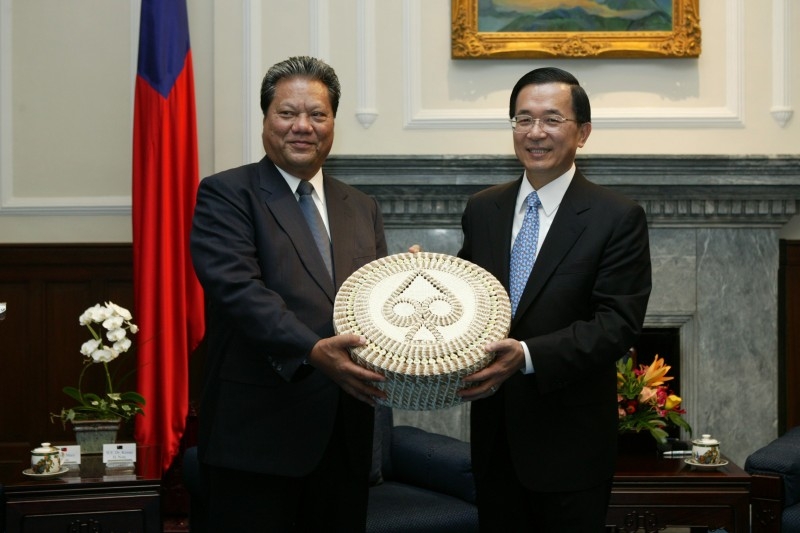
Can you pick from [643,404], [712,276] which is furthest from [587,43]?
[643,404]

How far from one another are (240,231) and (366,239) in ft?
1.16

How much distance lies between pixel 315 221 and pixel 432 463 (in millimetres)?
1589

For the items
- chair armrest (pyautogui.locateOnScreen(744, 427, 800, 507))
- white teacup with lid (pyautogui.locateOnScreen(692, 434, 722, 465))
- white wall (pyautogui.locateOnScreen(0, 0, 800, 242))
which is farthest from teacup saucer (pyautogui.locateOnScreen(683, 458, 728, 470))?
white wall (pyautogui.locateOnScreen(0, 0, 800, 242))

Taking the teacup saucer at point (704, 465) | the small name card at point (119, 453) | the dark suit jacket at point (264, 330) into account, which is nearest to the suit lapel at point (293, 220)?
the dark suit jacket at point (264, 330)

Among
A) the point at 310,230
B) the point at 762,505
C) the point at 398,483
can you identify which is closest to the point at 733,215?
the point at 762,505

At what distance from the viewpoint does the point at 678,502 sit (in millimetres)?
3906

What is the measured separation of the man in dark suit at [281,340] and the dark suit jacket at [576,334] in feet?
1.27

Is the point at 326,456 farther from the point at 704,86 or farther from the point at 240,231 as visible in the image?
the point at 704,86

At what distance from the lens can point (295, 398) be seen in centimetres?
268

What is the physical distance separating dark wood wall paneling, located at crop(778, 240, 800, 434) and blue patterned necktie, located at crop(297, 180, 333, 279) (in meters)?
3.14

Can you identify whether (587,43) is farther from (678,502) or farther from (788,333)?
(678,502)

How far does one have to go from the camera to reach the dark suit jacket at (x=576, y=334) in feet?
8.78

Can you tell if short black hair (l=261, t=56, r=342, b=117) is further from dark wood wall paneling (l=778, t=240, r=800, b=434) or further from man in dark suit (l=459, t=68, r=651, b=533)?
dark wood wall paneling (l=778, t=240, r=800, b=434)

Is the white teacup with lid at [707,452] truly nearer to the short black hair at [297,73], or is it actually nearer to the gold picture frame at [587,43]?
the gold picture frame at [587,43]
